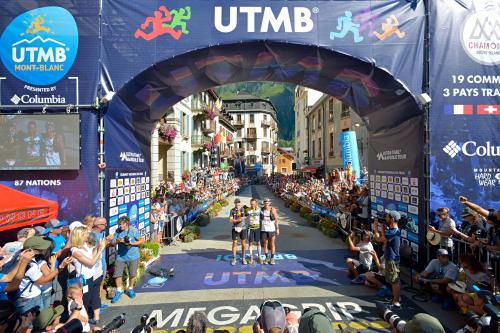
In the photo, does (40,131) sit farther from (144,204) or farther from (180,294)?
(180,294)

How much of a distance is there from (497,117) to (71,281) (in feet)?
33.2

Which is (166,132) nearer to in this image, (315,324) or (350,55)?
(350,55)

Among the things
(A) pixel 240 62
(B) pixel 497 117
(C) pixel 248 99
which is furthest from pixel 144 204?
(C) pixel 248 99

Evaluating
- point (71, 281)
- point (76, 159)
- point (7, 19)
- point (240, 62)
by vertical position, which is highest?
point (7, 19)

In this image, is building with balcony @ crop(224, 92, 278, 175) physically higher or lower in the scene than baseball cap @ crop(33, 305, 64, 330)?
higher

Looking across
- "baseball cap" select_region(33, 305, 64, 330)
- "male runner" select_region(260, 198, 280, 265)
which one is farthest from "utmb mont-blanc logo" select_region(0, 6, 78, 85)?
"male runner" select_region(260, 198, 280, 265)

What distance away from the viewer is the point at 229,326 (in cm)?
512

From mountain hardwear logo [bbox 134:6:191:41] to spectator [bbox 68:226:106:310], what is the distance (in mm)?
5280

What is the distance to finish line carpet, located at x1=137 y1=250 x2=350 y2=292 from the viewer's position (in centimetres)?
699

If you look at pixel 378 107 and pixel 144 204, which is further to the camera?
pixel 144 204

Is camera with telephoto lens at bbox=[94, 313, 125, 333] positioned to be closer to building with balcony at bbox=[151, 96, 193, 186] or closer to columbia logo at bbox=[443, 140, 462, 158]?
columbia logo at bbox=[443, 140, 462, 158]

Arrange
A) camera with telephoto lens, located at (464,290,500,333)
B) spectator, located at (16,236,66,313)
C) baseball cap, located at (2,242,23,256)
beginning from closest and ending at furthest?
camera with telephoto lens, located at (464,290,500,333) < spectator, located at (16,236,66,313) < baseball cap, located at (2,242,23,256)

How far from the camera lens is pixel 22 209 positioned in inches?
230

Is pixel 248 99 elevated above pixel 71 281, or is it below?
above
